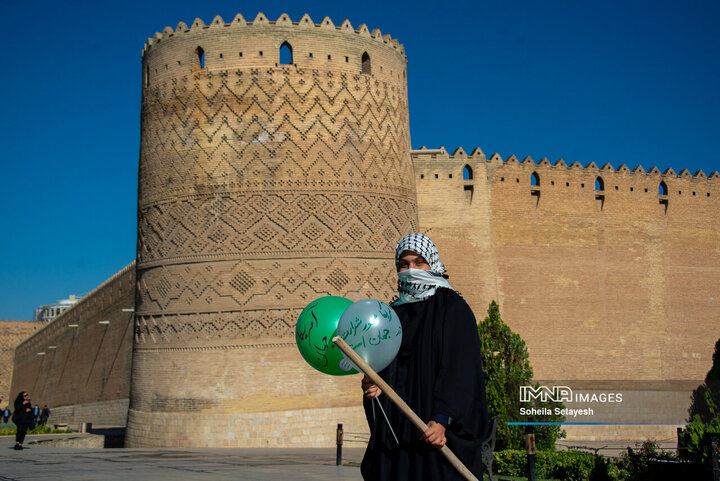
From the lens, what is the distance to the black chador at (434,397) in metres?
2.85

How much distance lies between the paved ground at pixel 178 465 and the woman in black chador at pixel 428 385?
3.68 meters

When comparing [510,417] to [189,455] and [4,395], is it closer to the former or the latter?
[189,455]

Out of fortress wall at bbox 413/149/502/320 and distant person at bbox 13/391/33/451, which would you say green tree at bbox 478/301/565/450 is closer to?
fortress wall at bbox 413/149/502/320

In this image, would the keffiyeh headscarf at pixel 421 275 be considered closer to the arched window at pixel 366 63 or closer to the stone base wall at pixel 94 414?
the arched window at pixel 366 63

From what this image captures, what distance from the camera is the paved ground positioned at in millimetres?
6492

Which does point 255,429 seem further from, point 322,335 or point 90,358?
point 90,358

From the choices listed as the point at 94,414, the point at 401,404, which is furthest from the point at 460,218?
the point at 401,404

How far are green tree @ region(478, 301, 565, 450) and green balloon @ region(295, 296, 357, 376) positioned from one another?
6.66 m

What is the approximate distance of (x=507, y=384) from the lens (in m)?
10.1

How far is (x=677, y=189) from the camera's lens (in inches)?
683

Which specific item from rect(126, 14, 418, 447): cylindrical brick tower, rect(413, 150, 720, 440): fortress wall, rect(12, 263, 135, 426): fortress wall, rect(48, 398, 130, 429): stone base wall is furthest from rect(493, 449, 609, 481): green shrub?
rect(12, 263, 135, 426): fortress wall

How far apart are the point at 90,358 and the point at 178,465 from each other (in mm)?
14142

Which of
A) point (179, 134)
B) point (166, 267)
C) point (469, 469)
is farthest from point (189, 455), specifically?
point (469, 469)

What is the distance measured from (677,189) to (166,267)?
1151 cm
